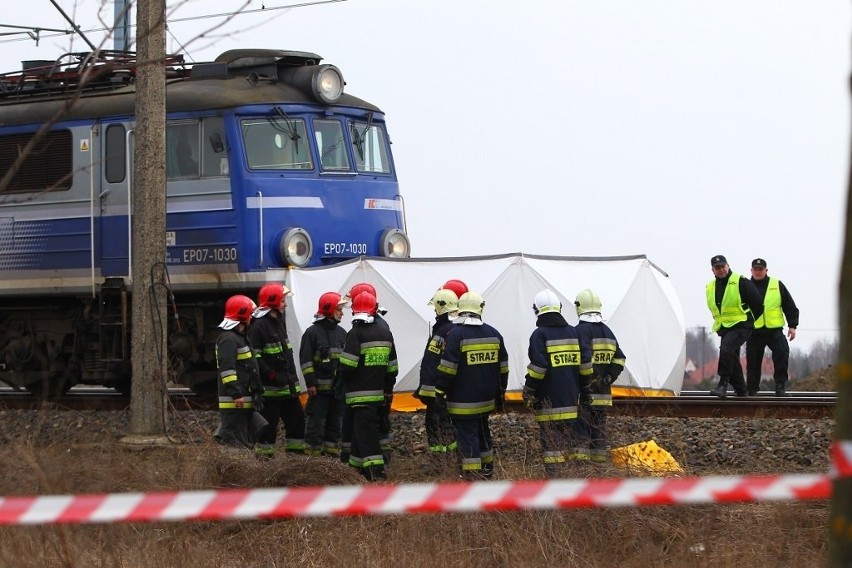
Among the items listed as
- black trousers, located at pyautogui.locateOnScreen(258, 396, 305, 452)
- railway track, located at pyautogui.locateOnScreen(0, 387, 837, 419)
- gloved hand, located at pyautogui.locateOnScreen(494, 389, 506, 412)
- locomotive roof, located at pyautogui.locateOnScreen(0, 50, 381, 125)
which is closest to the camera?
gloved hand, located at pyautogui.locateOnScreen(494, 389, 506, 412)

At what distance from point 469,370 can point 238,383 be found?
211 cm

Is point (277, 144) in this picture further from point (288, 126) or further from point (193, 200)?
point (193, 200)

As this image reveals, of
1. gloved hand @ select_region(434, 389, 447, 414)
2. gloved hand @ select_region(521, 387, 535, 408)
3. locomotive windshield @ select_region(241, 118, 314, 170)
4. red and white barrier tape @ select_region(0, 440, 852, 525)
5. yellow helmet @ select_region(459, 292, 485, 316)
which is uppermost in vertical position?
locomotive windshield @ select_region(241, 118, 314, 170)

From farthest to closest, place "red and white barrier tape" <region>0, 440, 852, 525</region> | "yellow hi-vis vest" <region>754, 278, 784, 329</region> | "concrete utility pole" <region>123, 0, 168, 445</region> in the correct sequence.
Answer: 1. "yellow hi-vis vest" <region>754, 278, 784, 329</region>
2. "concrete utility pole" <region>123, 0, 168, 445</region>
3. "red and white barrier tape" <region>0, 440, 852, 525</region>

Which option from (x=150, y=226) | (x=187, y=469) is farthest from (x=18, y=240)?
(x=187, y=469)

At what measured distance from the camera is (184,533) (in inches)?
294

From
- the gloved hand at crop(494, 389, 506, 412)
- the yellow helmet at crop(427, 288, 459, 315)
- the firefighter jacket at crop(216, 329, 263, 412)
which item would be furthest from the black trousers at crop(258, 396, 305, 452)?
the gloved hand at crop(494, 389, 506, 412)

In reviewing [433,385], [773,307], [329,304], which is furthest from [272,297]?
[773,307]

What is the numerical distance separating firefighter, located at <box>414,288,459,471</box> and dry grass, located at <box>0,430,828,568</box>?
239 cm

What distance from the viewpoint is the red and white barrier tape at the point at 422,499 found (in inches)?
138

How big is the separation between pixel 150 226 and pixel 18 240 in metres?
5.25

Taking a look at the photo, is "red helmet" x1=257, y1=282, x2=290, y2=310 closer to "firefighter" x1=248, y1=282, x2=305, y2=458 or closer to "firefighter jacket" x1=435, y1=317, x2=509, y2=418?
"firefighter" x1=248, y1=282, x2=305, y2=458

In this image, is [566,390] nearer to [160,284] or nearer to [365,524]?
[365,524]

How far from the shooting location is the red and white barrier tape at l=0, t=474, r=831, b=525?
350cm
